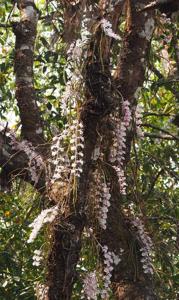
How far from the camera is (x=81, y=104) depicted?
218cm

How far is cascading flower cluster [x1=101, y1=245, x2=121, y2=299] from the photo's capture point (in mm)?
2574

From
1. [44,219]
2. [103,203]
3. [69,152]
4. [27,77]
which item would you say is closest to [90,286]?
[103,203]

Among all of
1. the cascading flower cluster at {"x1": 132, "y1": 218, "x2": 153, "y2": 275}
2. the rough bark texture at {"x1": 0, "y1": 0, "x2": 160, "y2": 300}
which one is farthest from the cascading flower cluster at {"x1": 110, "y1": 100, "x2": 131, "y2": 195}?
the cascading flower cluster at {"x1": 132, "y1": 218, "x2": 153, "y2": 275}

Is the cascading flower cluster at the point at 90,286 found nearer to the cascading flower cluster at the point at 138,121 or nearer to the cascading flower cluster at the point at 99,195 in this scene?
the cascading flower cluster at the point at 99,195

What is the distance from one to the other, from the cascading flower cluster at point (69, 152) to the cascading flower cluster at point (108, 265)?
64 centimetres

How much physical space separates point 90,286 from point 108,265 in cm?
21

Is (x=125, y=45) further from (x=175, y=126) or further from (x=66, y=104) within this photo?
(x=175, y=126)

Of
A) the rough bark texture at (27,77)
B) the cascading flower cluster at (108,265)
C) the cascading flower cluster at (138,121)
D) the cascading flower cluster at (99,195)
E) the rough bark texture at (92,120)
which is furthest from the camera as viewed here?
the rough bark texture at (27,77)

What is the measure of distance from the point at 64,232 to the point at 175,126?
2443 millimetres

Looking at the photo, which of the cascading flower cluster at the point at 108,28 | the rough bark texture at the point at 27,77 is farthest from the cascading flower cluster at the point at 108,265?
the cascading flower cluster at the point at 108,28

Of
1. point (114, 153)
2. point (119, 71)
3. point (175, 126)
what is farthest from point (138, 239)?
point (175, 126)

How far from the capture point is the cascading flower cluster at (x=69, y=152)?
83.0 inches

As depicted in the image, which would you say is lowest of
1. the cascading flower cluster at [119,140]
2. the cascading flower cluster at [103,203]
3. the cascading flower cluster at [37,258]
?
the cascading flower cluster at [37,258]

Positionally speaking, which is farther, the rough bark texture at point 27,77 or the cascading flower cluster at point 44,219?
the rough bark texture at point 27,77
